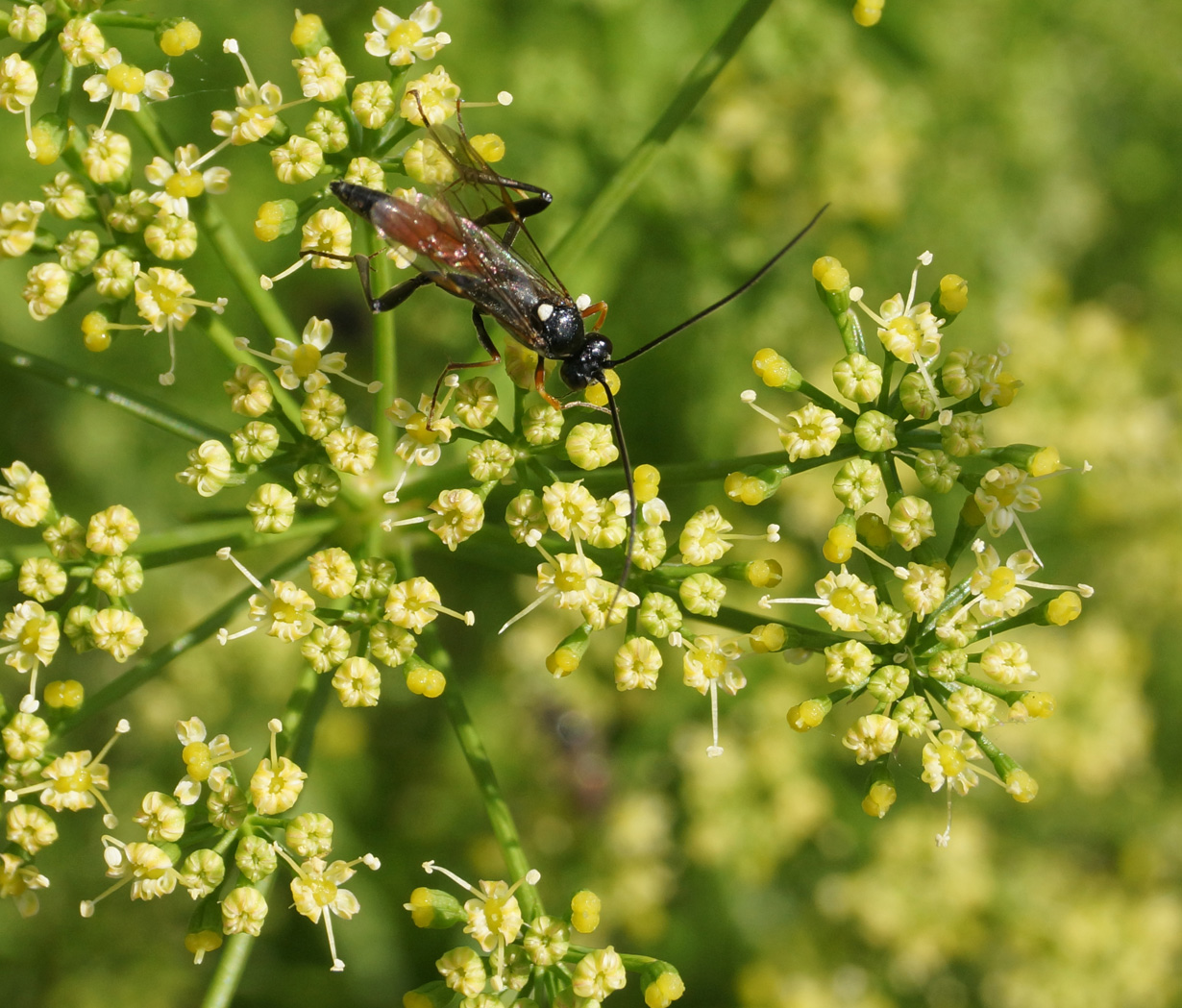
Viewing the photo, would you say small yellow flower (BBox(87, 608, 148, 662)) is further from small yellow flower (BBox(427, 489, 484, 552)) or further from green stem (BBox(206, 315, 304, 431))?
small yellow flower (BBox(427, 489, 484, 552))

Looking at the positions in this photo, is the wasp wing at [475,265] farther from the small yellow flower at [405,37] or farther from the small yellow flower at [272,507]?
the small yellow flower at [272,507]

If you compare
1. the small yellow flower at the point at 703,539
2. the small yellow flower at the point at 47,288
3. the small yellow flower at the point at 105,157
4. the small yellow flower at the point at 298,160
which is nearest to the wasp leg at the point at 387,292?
the small yellow flower at the point at 298,160

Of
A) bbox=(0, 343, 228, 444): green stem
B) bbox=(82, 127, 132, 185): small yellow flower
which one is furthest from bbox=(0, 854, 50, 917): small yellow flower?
bbox=(82, 127, 132, 185): small yellow flower

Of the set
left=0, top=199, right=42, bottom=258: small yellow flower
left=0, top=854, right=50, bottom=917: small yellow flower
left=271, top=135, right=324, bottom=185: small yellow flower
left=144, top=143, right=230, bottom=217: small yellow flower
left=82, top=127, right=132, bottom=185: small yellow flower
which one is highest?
left=271, top=135, right=324, bottom=185: small yellow flower

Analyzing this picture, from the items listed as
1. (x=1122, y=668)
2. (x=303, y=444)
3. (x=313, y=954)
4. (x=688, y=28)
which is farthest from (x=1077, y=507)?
(x=313, y=954)

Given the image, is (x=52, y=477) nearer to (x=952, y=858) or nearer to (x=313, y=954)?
(x=313, y=954)
